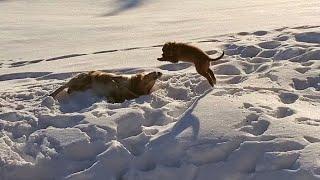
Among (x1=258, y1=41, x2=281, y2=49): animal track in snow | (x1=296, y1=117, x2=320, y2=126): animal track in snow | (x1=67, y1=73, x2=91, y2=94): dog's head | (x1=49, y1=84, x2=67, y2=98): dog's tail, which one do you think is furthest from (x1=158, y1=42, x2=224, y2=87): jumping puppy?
(x1=258, y1=41, x2=281, y2=49): animal track in snow

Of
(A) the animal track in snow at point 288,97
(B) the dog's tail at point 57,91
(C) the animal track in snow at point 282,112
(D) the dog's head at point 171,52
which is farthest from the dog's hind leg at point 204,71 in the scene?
(B) the dog's tail at point 57,91

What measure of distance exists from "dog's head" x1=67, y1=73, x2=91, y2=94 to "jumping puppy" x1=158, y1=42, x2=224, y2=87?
0.79 metres

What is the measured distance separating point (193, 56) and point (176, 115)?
29.2 inches

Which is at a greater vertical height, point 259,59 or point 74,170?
point 259,59

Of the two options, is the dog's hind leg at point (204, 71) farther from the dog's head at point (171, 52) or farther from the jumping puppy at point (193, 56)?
the dog's head at point (171, 52)

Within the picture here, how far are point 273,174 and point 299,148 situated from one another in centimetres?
31

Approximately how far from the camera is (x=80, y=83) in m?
5.84

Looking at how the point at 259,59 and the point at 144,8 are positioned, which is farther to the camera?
the point at 144,8

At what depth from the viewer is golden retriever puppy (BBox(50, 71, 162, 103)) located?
5.66 m

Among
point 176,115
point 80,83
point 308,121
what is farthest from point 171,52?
point 308,121

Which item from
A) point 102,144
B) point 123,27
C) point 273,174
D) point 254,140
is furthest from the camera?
point 123,27

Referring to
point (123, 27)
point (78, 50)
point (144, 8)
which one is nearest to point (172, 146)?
point (78, 50)

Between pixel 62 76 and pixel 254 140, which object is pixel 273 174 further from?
pixel 62 76

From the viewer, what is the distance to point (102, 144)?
15.5 feet
